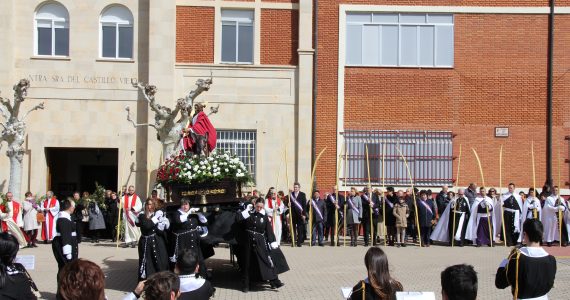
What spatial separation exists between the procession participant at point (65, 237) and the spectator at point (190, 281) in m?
5.39

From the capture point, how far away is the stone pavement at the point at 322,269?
13688 millimetres

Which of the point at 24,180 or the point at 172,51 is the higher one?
the point at 172,51

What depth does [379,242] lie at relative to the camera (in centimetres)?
2253

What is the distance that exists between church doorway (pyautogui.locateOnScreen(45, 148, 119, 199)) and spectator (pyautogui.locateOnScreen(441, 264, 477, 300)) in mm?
22769

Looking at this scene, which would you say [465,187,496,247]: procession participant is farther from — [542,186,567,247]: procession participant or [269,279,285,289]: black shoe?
[269,279,285,289]: black shoe

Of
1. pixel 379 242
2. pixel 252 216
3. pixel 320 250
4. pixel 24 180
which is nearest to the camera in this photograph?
pixel 252 216

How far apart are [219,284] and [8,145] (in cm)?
1194

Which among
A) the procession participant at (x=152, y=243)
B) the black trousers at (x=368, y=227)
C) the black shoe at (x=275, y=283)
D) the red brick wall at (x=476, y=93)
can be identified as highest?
the red brick wall at (x=476, y=93)

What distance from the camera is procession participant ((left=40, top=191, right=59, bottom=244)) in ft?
72.6

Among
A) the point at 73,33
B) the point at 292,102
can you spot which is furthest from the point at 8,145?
the point at 292,102

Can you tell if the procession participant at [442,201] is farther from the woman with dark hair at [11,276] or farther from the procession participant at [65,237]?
the woman with dark hair at [11,276]

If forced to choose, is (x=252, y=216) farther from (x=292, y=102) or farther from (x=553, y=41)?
(x=553, y=41)

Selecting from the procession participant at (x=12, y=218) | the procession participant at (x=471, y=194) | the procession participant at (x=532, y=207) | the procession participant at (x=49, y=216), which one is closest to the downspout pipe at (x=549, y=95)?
the procession participant at (x=532, y=207)

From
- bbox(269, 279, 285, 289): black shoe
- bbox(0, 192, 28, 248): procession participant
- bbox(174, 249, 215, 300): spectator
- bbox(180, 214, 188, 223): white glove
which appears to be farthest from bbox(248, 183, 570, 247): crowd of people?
bbox(174, 249, 215, 300): spectator
